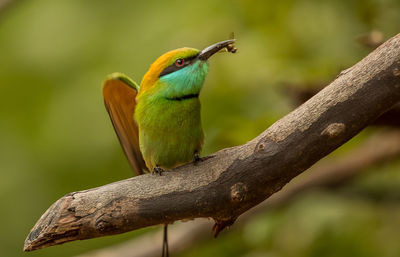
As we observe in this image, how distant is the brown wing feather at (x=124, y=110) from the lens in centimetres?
350

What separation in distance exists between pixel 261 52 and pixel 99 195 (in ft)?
6.12

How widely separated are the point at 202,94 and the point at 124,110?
1040 millimetres

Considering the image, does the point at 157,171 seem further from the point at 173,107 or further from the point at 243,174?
the point at 243,174

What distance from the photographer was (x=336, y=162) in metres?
4.72

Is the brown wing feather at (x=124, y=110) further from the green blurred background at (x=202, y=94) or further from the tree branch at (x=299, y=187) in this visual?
the tree branch at (x=299, y=187)

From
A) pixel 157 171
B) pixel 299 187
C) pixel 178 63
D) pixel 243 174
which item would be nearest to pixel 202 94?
pixel 299 187

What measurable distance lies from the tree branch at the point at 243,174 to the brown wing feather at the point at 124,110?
886 millimetres

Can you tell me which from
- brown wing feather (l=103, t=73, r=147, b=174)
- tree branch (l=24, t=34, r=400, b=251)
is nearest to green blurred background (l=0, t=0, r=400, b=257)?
brown wing feather (l=103, t=73, r=147, b=174)

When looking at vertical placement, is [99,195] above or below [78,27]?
below

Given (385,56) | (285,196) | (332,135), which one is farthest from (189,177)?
(285,196)

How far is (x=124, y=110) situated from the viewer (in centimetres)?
363

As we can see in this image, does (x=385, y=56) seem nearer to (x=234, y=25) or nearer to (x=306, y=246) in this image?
(x=306, y=246)

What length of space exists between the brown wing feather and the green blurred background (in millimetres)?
525

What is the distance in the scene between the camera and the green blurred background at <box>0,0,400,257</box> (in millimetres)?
3953
